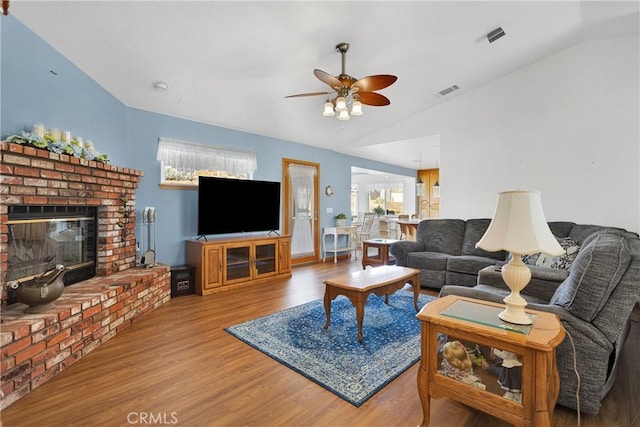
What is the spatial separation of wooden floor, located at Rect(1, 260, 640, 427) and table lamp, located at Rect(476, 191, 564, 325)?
738 mm

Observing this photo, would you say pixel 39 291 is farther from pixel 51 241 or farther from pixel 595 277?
pixel 595 277

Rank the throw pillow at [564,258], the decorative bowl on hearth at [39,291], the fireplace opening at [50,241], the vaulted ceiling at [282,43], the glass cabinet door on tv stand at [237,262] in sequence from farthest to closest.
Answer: the glass cabinet door on tv stand at [237,262] < the throw pillow at [564,258] < the vaulted ceiling at [282,43] < the fireplace opening at [50,241] < the decorative bowl on hearth at [39,291]

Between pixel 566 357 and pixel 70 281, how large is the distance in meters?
3.79

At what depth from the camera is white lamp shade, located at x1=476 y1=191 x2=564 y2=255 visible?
143 cm

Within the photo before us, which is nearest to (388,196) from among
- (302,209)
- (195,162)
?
(302,209)

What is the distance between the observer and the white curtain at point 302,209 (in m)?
5.91

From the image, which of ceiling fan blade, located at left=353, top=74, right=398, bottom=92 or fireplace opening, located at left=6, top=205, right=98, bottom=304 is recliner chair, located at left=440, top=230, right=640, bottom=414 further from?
fireplace opening, located at left=6, top=205, right=98, bottom=304

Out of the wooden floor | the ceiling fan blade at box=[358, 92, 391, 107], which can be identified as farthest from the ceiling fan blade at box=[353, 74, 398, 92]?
the wooden floor

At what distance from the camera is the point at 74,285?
9.05 ft

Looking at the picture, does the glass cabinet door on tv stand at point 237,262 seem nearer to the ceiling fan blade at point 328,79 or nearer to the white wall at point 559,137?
the ceiling fan blade at point 328,79

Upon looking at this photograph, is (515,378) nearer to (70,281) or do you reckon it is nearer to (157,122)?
(70,281)

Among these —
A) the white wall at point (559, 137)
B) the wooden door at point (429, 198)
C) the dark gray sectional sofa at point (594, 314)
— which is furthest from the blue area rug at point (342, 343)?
the wooden door at point (429, 198)

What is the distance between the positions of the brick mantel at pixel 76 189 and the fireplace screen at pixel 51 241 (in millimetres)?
95

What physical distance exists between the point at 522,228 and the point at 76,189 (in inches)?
133
